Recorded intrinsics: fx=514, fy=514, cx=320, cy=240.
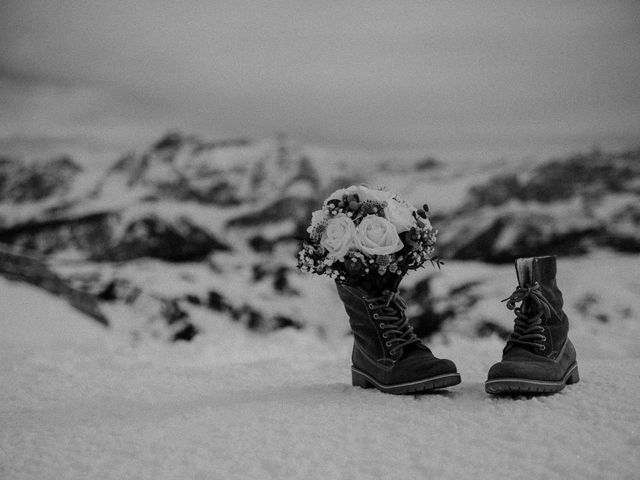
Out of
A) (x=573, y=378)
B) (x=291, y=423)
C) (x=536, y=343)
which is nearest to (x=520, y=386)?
(x=536, y=343)

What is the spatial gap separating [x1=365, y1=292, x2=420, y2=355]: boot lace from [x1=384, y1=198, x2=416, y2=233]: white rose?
1.77 ft

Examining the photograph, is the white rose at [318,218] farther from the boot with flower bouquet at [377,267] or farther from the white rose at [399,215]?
the white rose at [399,215]

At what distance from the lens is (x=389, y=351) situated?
398 cm

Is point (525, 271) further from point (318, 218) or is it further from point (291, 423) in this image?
point (291, 423)

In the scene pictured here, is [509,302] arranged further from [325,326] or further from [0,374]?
[325,326]

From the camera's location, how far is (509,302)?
3775 millimetres

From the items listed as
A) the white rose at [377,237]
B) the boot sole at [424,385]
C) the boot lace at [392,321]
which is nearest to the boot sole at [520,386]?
the boot sole at [424,385]

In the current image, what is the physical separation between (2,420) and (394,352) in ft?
9.45

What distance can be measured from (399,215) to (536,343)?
1.37 meters

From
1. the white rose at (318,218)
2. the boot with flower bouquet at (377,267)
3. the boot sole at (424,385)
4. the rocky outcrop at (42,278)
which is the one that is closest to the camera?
the boot sole at (424,385)

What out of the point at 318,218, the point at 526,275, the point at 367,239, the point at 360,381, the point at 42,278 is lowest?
the point at 360,381

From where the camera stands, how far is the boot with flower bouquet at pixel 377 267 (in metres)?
3.84

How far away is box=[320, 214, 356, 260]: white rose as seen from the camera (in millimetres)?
3896

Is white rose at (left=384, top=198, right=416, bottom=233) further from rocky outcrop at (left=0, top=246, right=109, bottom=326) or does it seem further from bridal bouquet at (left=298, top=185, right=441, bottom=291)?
rocky outcrop at (left=0, top=246, right=109, bottom=326)
